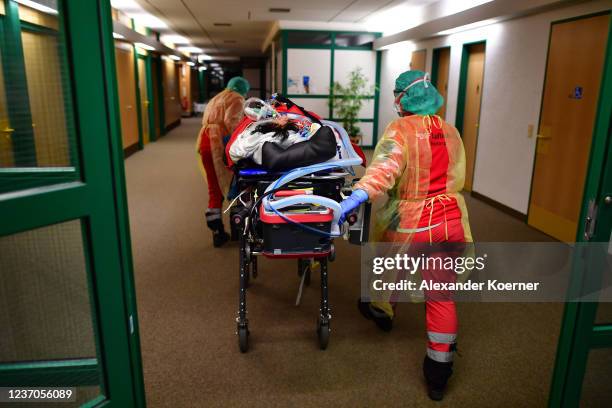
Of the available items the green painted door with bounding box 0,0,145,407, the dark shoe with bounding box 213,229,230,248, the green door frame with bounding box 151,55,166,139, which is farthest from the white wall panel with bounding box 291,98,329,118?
the green painted door with bounding box 0,0,145,407

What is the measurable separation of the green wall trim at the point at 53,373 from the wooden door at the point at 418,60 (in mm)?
7561

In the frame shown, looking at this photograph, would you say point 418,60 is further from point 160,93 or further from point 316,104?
point 160,93

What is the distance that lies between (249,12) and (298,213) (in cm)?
747

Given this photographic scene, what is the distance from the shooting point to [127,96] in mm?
9367

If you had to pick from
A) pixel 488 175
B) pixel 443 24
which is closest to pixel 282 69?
pixel 443 24

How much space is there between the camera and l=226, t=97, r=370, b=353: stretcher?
2137mm

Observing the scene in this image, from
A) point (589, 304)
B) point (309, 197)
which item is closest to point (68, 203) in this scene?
point (309, 197)

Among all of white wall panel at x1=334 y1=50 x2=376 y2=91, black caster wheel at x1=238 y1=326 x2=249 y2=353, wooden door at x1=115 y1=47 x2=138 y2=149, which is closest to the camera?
black caster wheel at x1=238 y1=326 x2=249 y2=353

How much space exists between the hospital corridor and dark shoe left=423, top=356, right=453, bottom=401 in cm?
1

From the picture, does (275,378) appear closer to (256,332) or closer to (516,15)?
(256,332)

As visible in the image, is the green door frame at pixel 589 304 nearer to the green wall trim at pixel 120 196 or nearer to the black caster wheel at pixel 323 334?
the black caster wheel at pixel 323 334

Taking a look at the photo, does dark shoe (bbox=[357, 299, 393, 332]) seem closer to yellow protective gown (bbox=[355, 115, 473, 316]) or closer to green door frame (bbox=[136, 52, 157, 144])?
yellow protective gown (bbox=[355, 115, 473, 316])

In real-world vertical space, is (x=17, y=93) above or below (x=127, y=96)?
above

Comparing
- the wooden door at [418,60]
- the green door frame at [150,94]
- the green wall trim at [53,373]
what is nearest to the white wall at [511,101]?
the wooden door at [418,60]
